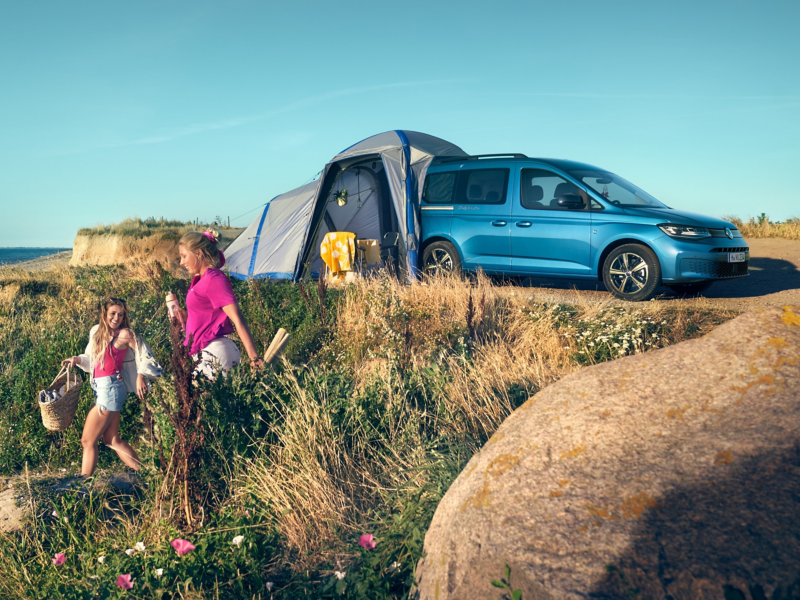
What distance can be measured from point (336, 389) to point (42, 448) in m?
3.03

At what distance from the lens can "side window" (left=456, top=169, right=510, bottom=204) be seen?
9.21 meters

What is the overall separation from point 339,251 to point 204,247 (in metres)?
5.94

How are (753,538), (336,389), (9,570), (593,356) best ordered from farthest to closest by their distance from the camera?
1. (593,356)
2. (336,389)
3. (9,570)
4. (753,538)

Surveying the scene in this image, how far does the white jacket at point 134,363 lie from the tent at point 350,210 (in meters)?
5.57

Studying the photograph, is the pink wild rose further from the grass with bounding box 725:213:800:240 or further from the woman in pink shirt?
the grass with bounding box 725:213:800:240

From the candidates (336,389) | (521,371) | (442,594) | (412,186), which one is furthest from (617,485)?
(412,186)

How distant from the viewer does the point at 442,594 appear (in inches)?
74.9

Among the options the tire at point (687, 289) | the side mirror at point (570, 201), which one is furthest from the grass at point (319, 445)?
the tire at point (687, 289)

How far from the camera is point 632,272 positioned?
8.05 m

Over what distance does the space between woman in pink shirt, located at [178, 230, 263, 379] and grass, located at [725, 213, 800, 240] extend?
43.7ft

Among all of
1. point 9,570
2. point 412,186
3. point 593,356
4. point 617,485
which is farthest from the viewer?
point 412,186

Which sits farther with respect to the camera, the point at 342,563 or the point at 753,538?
the point at 342,563

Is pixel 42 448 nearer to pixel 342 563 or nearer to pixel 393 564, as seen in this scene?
pixel 342 563

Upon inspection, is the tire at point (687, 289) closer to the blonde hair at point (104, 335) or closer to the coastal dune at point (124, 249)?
the blonde hair at point (104, 335)
